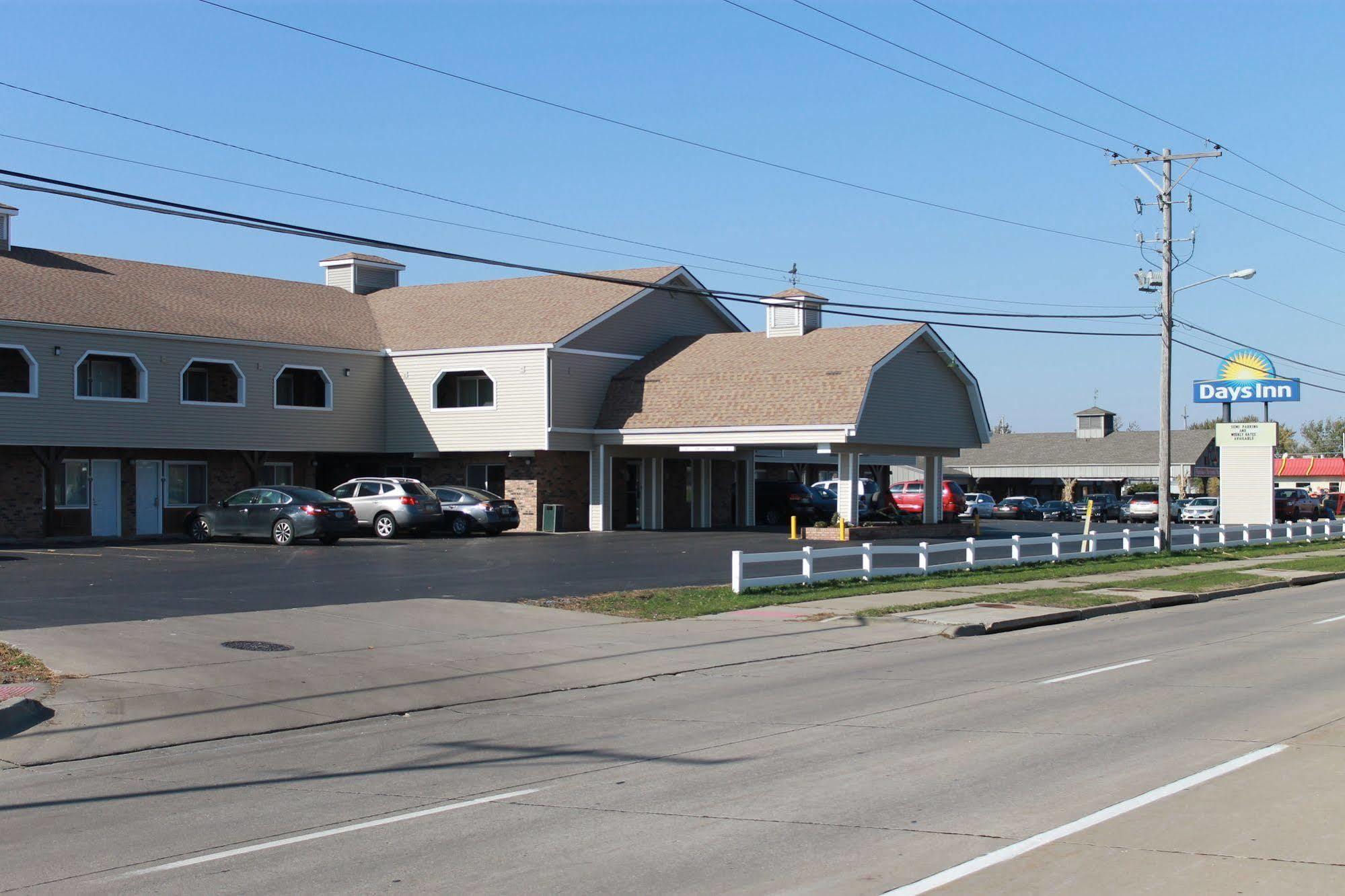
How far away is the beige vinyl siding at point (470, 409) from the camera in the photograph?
40.5m

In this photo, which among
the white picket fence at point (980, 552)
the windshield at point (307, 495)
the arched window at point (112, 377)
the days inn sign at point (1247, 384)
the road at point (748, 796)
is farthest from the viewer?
the days inn sign at point (1247, 384)

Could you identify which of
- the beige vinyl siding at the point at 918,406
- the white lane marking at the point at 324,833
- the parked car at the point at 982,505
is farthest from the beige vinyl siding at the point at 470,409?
the white lane marking at the point at 324,833

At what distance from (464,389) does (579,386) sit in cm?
385

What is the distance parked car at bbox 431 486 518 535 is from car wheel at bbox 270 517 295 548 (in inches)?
223

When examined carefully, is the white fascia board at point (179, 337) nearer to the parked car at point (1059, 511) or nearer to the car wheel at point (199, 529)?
the car wheel at point (199, 529)

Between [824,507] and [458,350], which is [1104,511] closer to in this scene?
[824,507]

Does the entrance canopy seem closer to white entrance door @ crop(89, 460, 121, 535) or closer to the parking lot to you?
the parking lot

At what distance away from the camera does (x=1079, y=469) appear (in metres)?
81.6

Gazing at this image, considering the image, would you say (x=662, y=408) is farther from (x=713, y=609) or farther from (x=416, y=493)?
(x=713, y=609)

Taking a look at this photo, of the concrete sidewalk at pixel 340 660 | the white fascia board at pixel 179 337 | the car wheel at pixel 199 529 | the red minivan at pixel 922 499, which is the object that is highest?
the white fascia board at pixel 179 337

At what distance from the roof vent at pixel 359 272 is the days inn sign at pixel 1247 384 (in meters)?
35.2

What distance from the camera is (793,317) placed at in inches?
1736

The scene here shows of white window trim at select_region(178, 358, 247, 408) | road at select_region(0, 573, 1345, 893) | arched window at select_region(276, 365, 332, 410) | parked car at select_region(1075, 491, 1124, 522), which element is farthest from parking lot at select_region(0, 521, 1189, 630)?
parked car at select_region(1075, 491, 1124, 522)

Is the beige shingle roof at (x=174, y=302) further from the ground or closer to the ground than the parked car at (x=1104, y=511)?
further from the ground
